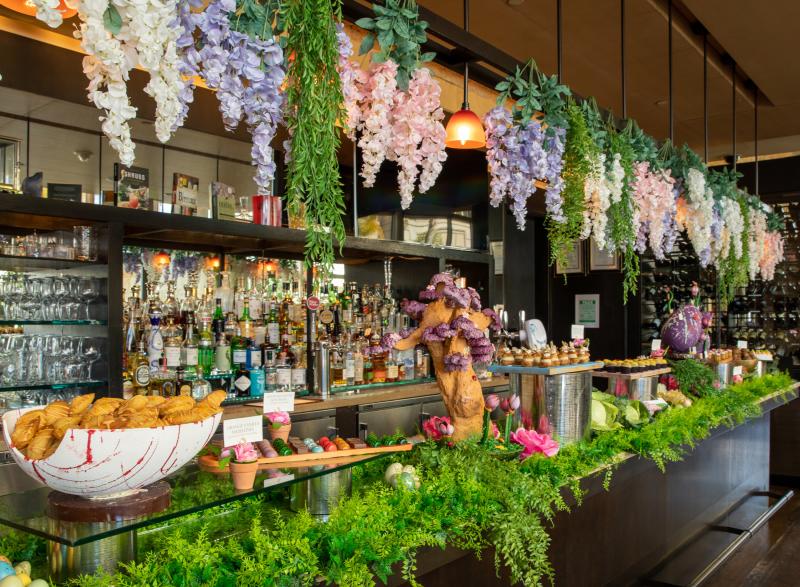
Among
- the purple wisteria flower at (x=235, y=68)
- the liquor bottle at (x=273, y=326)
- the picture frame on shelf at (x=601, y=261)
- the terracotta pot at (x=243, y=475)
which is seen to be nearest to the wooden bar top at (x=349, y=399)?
the liquor bottle at (x=273, y=326)

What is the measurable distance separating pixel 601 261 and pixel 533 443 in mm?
6651

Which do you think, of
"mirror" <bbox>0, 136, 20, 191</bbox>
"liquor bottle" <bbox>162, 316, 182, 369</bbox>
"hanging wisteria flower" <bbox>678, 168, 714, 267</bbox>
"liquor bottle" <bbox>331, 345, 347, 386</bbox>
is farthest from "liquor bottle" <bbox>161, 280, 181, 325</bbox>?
"hanging wisteria flower" <bbox>678, 168, 714, 267</bbox>

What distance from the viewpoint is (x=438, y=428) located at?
8.16ft

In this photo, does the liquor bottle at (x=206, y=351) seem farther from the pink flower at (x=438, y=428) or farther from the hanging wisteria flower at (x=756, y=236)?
the hanging wisteria flower at (x=756, y=236)

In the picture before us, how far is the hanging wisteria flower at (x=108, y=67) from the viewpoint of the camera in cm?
136

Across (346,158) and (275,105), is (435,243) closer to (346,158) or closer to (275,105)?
(346,158)

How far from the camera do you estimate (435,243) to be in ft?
18.5

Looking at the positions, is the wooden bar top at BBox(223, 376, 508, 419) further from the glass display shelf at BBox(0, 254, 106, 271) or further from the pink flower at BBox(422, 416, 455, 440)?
the pink flower at BBox(422, 416, 455, 440)

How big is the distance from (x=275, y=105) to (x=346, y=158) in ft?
12.6

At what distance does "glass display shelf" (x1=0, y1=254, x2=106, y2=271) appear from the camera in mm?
3350

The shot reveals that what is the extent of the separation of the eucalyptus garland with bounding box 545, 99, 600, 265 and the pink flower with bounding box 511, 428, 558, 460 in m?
0.97

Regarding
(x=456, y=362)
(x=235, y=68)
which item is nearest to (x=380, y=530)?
(x=456, y=362)

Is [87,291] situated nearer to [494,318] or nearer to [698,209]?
[494,318]

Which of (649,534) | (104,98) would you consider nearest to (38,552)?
(104,98)
